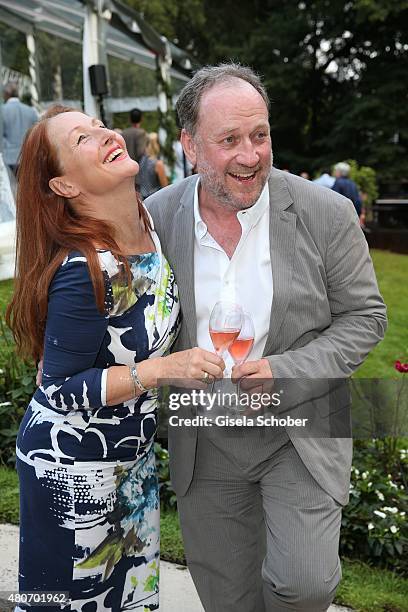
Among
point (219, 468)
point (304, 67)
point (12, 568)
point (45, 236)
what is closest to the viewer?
point (45, 236)

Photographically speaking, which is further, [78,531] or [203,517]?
[203,517]

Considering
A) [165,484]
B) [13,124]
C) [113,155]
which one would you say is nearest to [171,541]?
[165,484]

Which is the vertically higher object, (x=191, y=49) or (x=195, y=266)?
(x=191, y=49)

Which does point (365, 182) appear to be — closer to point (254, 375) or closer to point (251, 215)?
point (251, 215)

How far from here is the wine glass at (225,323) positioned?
Result: 216 cm

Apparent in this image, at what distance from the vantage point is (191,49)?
31344 millimetres

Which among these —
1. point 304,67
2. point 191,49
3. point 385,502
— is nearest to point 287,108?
point 304,67

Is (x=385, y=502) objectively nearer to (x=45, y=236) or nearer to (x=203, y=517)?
(x=203, y=517)

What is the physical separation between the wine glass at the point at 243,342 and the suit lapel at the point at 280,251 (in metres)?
0.18

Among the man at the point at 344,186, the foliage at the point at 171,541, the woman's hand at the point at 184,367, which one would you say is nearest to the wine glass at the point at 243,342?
the woman's hand at the point at 184,367

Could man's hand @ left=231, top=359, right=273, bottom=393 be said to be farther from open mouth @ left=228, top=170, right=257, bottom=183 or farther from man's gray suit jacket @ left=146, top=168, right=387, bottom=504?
open mouth @ left=228, top=170, right=257, bottom=183

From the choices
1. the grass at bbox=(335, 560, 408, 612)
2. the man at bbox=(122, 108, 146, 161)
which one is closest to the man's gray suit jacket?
the grass at bbox=(335, 560, 408, 612)

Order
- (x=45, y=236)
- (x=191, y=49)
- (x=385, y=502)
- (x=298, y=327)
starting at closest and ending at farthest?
(x=45, y=236) < (x=298, y=327) < (x=385, y=502) < (x=191, y=49)

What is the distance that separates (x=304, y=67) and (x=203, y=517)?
93.1 feet
